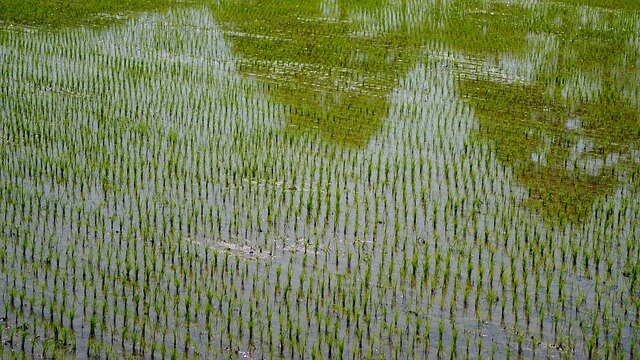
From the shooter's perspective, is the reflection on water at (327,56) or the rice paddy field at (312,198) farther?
the reflection on water at (327,56)

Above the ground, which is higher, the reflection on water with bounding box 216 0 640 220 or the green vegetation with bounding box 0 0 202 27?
the green vegetation with bounding box 0 0 202 27

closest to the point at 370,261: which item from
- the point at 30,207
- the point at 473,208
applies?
the point at 473,208

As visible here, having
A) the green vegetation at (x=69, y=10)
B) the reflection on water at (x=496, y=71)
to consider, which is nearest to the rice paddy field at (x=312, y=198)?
the reflection on water at (x=496, y=71)

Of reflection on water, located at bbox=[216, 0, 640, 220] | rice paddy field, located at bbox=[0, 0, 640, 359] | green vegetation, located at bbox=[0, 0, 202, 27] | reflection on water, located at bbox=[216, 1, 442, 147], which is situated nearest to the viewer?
rice paddy field, located at bbox=[0, 0, 640, 359]

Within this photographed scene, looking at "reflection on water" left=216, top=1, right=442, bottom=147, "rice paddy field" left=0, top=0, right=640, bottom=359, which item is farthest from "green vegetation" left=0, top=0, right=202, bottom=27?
"reflection on water" left=216, top=1, right=442, bottom=147

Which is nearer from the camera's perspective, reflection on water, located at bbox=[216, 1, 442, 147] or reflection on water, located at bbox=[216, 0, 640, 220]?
reflection on water, located at bbox=[216, 0, 640, 220]

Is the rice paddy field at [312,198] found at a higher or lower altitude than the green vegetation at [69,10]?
lower

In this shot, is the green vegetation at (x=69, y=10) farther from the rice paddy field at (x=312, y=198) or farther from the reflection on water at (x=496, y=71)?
the reflection on water at (x=496, y=71)

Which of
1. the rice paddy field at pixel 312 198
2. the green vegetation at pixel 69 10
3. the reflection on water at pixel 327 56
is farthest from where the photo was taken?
the green vegetation at pixel 69 10

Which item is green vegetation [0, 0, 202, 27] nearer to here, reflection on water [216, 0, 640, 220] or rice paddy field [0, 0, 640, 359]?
rice paddy field [0, 0, 640, 359]

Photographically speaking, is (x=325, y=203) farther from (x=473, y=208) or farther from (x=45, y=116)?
(x=45, y=116)
